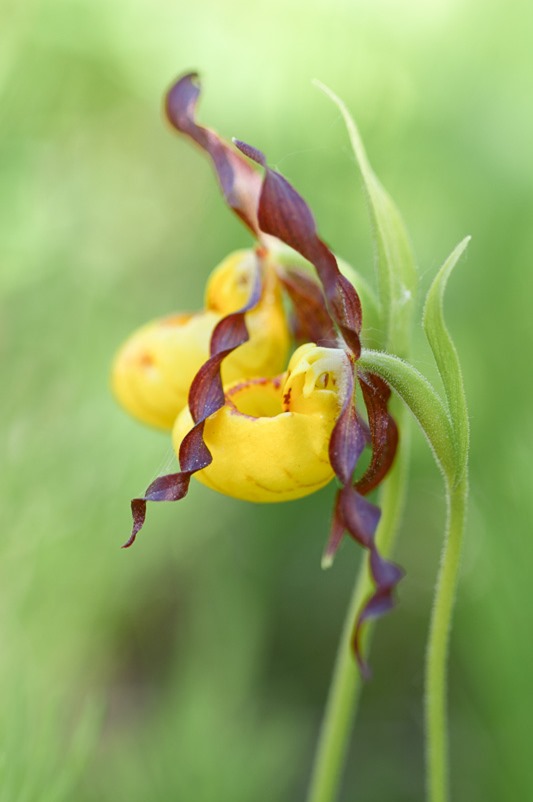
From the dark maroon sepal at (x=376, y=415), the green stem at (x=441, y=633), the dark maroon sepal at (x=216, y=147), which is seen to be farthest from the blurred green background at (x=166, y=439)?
the dark maroon sepal at (x=376, y=415)

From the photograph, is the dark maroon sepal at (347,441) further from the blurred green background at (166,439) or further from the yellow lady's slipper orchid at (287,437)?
the blurred green background at (166,439)

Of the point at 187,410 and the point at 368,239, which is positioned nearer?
the point at 187,410

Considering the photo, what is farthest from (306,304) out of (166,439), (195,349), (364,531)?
(166,439)

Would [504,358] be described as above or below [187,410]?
below

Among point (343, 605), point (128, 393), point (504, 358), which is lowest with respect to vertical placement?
point (343, 605)

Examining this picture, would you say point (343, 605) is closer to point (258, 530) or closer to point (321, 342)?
point (258, 530)

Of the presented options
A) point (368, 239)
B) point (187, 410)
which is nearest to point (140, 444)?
point (368, 239)
